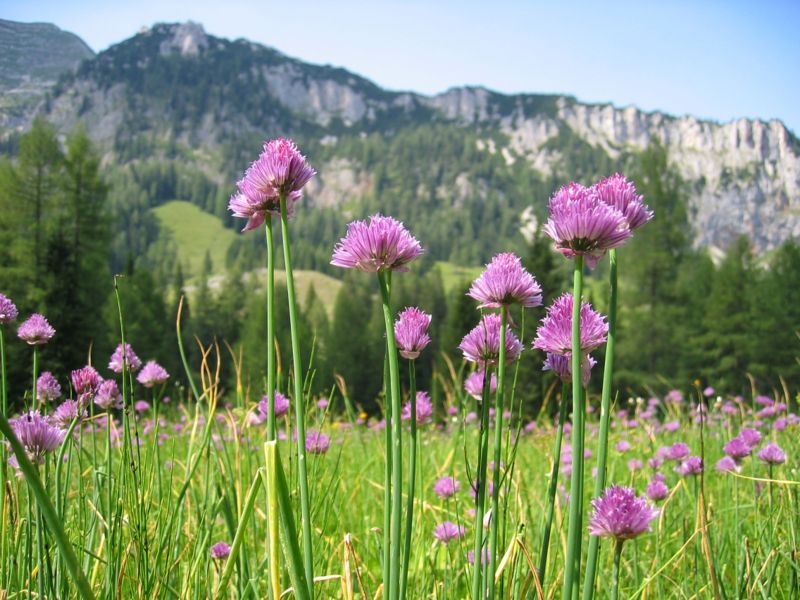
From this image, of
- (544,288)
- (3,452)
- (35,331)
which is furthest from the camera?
(544,288)

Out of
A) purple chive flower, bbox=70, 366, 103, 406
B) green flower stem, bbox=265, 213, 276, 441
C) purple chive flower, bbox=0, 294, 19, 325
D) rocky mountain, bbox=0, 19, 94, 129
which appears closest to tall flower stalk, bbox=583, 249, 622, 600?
green flower stem, bbox=265, 213, 276, 441

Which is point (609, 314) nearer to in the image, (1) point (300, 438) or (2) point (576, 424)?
(2) point (576, 424)

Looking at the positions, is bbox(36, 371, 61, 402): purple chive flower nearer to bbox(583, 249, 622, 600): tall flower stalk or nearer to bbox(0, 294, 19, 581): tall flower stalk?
bbox(0, 294, 19, 581): tall flower stalk

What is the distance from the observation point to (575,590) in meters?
1.04

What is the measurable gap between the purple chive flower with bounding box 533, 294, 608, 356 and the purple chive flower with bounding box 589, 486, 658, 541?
26cm

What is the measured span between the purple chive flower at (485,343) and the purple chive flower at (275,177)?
461mm

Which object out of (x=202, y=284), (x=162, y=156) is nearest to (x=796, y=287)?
(x=202, y=284)

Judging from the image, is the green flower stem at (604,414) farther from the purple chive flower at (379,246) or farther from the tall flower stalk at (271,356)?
the tall flower stalk at (271,356)

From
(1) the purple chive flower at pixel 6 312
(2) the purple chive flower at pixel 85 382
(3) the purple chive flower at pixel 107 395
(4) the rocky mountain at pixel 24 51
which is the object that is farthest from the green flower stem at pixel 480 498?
(4) the rocky mountain at pixel 24 51

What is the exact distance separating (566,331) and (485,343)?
0.25 meters

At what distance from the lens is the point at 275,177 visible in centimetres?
121

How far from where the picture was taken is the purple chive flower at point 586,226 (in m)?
0.97

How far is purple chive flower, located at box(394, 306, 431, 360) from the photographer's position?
1264 mm

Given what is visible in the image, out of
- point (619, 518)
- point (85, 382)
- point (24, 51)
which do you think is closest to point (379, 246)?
point (619, 518)
